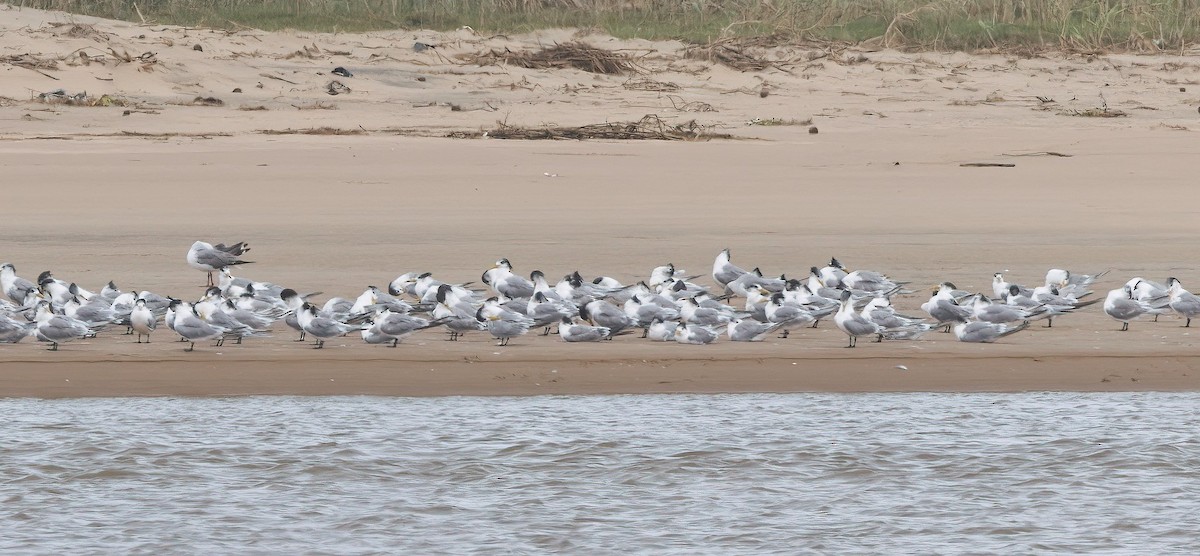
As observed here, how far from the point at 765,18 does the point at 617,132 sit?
8386 mm

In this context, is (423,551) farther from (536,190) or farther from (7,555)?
(536,190)

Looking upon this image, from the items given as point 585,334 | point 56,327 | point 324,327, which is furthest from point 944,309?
point 56,327

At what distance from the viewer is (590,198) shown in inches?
558

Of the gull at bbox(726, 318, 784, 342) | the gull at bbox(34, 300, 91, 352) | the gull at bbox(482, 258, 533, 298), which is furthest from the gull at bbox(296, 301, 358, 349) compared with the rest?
the gull at bbox(726, 318, 784, 342)

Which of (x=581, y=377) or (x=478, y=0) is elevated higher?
(x=478, y=0)

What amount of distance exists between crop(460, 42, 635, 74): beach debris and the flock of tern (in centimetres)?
1143

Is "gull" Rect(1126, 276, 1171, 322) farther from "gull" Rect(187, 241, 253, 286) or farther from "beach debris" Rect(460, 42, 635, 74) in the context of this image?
"beach debris" Rect(460, 42, 635, 74)

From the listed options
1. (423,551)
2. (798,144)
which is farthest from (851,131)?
(423,551)

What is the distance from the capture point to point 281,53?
888 inches

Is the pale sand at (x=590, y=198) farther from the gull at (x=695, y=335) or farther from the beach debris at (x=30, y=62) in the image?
the beach debris at (x=30, y=62)

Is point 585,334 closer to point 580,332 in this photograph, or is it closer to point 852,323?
point 580,332

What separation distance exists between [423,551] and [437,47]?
17.6 meters

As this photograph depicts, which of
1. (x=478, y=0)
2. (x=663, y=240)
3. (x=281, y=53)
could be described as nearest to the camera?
(x=663, y=240)

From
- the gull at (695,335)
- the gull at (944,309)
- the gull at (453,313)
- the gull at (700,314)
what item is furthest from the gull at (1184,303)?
the gull at (453,313)
